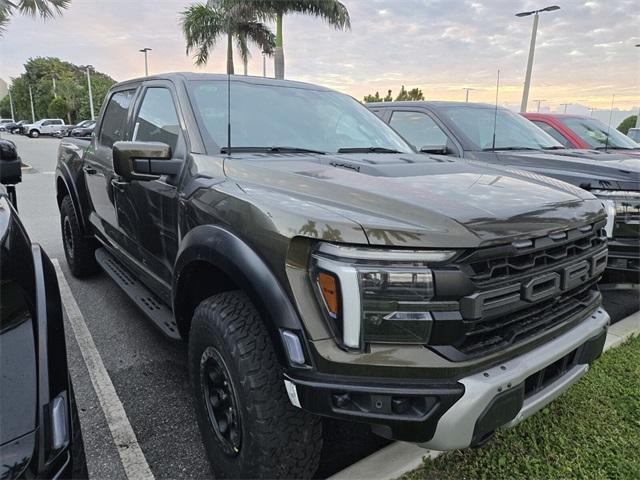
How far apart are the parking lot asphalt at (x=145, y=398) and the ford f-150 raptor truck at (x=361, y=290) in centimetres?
35

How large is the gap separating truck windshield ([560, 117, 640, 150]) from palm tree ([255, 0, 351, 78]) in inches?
477

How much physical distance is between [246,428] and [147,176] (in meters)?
1.35

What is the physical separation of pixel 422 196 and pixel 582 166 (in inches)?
118

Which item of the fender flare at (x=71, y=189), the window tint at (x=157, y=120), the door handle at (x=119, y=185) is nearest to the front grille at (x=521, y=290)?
the window tint at (x=157, y=120)

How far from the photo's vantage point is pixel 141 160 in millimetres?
2359

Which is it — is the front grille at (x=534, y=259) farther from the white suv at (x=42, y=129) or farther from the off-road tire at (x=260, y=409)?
the white suv at (x=42, y=129)

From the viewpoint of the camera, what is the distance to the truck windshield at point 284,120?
2.61m

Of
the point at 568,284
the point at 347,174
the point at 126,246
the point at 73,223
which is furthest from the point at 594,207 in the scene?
the point at 73,223

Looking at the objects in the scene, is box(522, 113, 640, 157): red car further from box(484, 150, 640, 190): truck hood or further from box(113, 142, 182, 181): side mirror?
box(113, 142, 182, 181): side mirror

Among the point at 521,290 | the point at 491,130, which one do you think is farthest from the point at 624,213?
the point at 521,290

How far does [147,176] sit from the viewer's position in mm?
2396

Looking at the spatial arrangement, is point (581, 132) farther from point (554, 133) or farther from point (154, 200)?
point (154, 200)

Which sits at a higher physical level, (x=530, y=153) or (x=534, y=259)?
(x=530, y=153)

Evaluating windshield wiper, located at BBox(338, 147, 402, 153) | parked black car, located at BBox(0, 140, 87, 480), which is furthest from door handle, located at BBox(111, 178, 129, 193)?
parked black car, located at BBox(0, 140, 87, 480)
